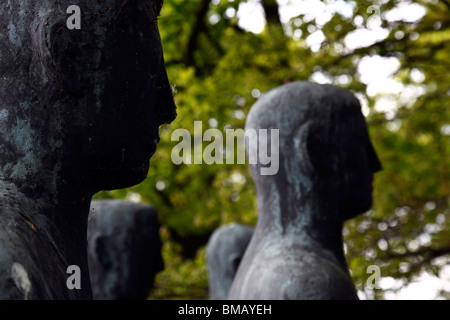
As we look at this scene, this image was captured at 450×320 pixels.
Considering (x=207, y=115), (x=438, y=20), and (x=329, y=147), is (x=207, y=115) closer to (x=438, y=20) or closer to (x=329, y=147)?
(x=438, y=20)

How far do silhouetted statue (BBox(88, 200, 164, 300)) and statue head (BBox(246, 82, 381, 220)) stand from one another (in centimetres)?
200

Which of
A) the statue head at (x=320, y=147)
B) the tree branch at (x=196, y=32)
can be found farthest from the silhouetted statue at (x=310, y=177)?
the tree branch at (x=196, y=32)

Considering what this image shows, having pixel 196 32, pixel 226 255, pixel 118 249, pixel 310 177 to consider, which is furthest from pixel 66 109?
pixel 196 32

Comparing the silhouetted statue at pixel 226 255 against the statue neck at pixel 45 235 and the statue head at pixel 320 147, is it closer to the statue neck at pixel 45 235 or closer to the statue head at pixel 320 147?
the statue head at pixel 320 147

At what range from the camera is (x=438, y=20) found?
9906 millimetres

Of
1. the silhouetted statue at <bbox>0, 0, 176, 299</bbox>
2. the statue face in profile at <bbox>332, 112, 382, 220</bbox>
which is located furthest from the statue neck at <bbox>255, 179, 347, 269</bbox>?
the silhouetted statue at <bbox>0, 0, 176, 299</bbox>

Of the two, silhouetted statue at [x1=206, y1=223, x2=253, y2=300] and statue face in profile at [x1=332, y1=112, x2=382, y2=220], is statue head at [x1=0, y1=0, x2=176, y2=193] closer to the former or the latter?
statue face in profile at [x1=332, y1=112, x2=382, y2=220]

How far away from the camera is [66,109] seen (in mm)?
2301

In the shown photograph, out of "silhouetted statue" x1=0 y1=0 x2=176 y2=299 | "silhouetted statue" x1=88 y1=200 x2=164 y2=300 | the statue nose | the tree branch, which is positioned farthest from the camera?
the tree branch

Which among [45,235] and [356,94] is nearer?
[45,235]

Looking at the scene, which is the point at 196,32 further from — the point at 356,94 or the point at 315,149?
the point at 315,149

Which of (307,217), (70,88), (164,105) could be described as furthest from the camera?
(307,217)

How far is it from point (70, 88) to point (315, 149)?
2.58m

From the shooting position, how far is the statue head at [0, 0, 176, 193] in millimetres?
2270
